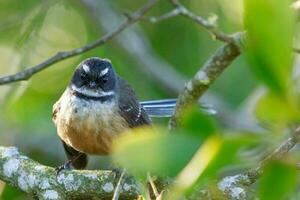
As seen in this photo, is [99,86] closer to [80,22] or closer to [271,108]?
[80,22]

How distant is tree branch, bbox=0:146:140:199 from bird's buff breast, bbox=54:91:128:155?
28.0 inches

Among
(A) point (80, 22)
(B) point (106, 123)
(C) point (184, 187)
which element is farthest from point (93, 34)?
(C) point (184, 187)

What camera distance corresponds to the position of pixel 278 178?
76 centimetres

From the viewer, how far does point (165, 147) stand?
74 centimetres

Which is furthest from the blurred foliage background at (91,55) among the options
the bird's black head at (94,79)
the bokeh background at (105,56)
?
the bird's black head at (94,79)

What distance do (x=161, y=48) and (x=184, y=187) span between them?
485cm

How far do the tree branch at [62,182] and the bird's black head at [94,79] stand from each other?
108 centimetres

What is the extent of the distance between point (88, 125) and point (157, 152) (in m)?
3.15

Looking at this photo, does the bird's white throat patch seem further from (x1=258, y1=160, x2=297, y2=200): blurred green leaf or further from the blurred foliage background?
(x1=258, y1=160, x2=297, y2=200): blurred green leaf

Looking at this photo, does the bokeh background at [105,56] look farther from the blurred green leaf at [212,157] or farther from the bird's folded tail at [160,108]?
the blurred green leaf at [212,157]

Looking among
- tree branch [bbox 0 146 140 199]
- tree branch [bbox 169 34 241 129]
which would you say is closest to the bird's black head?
tree branch [bbox 0 146 140 199]

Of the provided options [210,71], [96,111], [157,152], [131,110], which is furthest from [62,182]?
[157,152]

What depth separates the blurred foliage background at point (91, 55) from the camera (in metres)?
4.27

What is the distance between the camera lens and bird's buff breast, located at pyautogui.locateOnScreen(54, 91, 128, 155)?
151 inches
